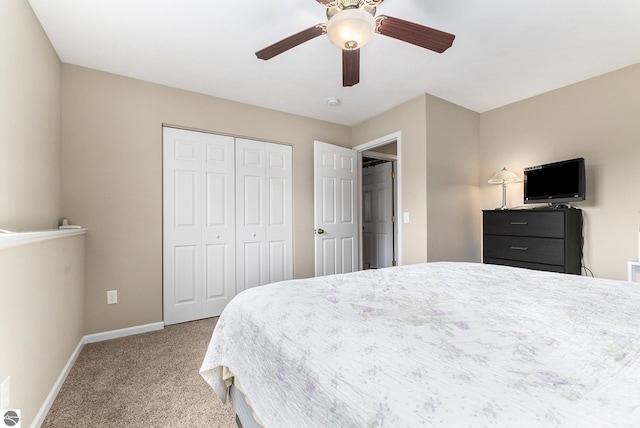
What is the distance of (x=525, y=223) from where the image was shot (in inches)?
111

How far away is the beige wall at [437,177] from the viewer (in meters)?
3.08

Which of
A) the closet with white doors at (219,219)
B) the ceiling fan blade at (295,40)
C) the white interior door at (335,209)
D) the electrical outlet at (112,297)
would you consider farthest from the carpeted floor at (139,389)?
the ceiling fan blade at (295,40)

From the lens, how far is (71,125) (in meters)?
2.45

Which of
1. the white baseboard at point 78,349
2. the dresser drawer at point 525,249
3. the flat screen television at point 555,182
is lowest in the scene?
the white baseboard at point 78,349

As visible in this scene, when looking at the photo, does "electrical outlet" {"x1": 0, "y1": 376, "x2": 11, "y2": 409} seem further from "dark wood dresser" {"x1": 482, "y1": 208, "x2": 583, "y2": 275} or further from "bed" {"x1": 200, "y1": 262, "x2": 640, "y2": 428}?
"dark wood dresser" {"x1": 482, "y1": 208, "x2": 583, "y2": 275}

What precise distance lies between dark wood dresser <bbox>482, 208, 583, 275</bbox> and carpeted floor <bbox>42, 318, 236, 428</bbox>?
9.37ft

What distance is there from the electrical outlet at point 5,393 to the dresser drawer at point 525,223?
370 cm

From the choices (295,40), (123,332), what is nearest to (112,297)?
(123,332)

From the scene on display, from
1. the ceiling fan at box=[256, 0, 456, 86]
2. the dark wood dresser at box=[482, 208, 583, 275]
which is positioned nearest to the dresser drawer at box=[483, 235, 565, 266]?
the dark wood dresser at box=[482, 208, 583, 275]

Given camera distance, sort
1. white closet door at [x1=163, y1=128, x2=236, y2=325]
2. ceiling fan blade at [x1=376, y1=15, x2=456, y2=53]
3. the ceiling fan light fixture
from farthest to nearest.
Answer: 1. white closet door at [x1=163, y1=128, x2=236, y2=325]
2. ceiling fan blade at [x1=376, y1=15, x2=456, y2=53]
3. the ceiling fan light fixture

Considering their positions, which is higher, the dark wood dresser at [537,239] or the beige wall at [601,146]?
the beige wall at [601,146]

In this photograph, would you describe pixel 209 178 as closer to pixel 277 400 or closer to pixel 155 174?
pixel 155 174

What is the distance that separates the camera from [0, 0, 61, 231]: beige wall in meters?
1.48

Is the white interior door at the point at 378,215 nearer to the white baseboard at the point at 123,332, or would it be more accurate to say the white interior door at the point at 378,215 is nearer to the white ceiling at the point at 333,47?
the white ceiling at the point at 333,47
